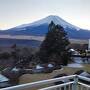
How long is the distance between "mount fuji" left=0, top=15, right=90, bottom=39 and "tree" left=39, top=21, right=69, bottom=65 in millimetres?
72

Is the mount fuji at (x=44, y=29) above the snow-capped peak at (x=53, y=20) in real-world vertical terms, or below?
below

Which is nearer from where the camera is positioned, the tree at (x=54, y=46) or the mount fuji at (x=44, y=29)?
the mount fuji at (x=44, y=29)

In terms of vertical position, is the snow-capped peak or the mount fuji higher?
the snow-capped peak

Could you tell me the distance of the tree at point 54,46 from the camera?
3.56 metres

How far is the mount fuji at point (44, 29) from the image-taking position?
342 cm

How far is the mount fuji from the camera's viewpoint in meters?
3.42

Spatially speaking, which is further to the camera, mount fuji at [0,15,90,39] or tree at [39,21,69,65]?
tree at [39,21,69,65]

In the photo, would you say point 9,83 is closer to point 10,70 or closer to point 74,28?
point 10,70

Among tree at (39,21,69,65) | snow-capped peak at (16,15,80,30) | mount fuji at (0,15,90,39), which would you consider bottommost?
tree at (39,21,69,65)

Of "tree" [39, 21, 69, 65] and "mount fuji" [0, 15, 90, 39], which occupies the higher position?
"mount fuji" [0, 15, 90, 39]

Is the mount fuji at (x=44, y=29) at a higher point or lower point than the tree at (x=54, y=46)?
higher

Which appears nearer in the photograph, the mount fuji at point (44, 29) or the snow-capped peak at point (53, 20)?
the mount fuji at point (44, 29)

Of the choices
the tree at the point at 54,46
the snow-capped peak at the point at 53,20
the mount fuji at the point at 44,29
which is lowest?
the tree at the point at 54,46

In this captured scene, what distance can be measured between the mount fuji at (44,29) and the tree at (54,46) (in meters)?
0.07
